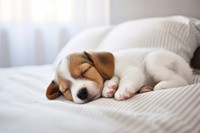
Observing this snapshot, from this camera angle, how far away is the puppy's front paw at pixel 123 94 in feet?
2.46

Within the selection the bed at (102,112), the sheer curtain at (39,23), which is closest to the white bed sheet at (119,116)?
the bed at (102,112)

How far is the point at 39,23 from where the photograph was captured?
2.44 meters

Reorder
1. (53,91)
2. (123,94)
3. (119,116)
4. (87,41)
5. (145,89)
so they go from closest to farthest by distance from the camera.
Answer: (119,116)
(123,94)
(145,89)
(53,91)
(87,41)

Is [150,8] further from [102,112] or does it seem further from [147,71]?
[102,112]

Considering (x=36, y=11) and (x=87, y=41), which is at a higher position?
(x=36, y=11)

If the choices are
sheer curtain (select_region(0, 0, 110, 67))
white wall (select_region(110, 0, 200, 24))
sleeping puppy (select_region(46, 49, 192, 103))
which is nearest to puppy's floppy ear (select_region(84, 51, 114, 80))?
sleeping puppy (select_region(46, 49, 192, 103))

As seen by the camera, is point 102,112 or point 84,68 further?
point 84,68

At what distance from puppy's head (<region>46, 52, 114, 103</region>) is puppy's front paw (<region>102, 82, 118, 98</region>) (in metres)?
0.02

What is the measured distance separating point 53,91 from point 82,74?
14 cm

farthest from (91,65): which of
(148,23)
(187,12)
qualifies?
(187,12)

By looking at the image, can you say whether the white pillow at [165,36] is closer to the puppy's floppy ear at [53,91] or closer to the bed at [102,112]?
the bed at [102,112]

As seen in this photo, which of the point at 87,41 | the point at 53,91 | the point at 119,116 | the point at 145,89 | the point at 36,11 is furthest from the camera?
the point at 36,11

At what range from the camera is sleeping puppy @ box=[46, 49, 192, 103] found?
0.86 m

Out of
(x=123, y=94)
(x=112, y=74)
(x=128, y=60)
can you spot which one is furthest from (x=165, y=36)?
(x=123, y=94)
